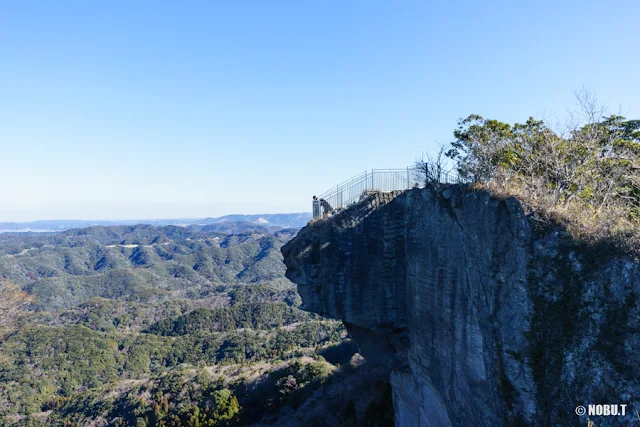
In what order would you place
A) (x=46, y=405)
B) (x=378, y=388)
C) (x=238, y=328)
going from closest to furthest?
(x=378, y=388) < (x=46, y=405) < (x=238, y=328)

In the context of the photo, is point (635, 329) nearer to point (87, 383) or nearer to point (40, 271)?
point (87, 383)

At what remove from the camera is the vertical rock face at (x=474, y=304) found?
7.00 meters

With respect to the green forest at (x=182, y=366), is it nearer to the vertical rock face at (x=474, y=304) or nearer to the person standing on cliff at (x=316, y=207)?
the vertical rock face at (x=474, y=304)

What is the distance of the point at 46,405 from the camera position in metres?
57.8

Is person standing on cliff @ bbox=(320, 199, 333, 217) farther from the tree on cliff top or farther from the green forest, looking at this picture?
the green forest

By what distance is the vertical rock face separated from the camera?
7.00 metres

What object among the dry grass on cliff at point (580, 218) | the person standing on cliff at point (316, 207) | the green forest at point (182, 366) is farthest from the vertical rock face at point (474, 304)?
the green forest at point (182, 366)

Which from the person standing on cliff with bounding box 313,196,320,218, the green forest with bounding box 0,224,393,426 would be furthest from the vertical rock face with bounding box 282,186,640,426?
the green forest with bounding box 0,224,393,426

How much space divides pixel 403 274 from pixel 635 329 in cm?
896

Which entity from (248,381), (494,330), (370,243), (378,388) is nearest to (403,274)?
(370,243)

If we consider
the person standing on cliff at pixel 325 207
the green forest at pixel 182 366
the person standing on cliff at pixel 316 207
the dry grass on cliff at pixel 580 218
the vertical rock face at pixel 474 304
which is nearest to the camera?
the vertical rock face at pixel 474 304

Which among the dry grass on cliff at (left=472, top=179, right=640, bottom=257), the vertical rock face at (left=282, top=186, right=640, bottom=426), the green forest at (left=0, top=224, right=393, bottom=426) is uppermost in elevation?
the dry grass on cliff at (left=472, top=179, right=640, bottom=257)

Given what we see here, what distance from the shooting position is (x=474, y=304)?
35.0 ft

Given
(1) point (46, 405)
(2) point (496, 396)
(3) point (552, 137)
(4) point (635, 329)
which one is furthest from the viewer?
(1) point (46, 405)
